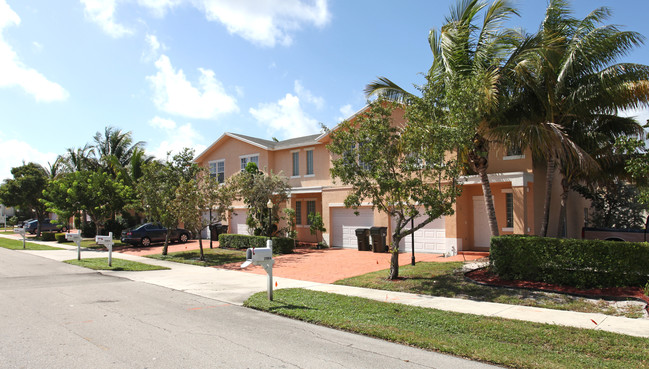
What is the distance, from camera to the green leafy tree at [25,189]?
1358 inches

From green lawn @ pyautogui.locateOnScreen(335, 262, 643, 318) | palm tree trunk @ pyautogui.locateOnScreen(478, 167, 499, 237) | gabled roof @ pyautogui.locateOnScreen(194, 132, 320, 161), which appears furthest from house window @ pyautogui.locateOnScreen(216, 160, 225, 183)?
palm tree trunk @ pyautogui.locateOnScreen(478, 167, 499, 237)

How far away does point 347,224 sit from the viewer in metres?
21.5

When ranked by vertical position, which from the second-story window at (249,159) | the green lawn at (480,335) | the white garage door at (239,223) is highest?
the second-story window at (249,159)

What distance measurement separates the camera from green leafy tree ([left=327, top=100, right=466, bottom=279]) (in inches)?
416

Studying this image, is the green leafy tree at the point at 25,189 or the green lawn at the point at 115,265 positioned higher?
the green leafy tree at the point at 25,189

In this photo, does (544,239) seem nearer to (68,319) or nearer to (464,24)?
(464,24)

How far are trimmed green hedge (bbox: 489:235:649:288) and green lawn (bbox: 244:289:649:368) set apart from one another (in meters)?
3.52

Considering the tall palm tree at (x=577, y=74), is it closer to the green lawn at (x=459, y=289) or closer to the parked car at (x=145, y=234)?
the green lawn at (x=459, y=289)

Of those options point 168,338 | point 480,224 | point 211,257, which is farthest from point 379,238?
point 168,338

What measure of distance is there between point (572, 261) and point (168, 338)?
887cm

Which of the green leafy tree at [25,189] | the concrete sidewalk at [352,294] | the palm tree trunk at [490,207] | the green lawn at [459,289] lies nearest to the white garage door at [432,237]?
the green lawn at [459,289]

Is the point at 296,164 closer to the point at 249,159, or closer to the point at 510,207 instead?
the point at 249,159

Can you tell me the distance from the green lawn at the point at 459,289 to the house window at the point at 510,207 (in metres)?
3.98

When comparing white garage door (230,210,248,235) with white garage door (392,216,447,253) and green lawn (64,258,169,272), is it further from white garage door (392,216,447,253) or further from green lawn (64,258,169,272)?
white garage door (392,216,447,253)
